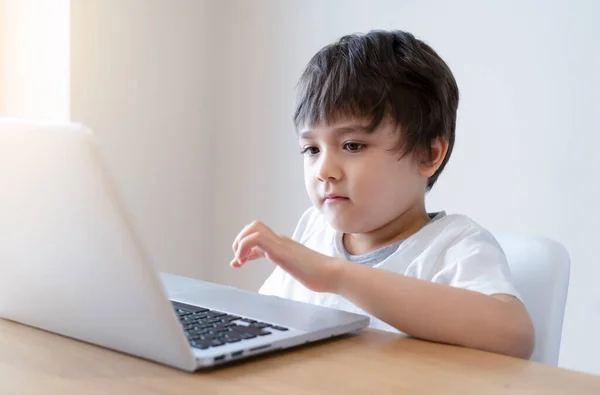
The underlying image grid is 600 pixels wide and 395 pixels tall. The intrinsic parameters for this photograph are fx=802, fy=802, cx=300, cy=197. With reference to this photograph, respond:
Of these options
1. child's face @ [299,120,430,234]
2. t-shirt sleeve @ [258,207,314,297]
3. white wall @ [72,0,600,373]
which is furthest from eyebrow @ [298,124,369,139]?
white wall @ [72,0,600,373]

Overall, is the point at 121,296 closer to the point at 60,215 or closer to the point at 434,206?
the point at 60,215

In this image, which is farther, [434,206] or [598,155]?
[434,206]

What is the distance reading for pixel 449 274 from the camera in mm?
999

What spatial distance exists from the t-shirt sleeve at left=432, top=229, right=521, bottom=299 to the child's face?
0.12 meters

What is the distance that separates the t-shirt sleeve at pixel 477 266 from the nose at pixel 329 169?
0.59 ft

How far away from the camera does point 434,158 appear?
119 centimetres

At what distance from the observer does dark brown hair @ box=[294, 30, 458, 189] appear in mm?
1116

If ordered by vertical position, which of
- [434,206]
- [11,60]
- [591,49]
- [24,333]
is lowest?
[434,206]

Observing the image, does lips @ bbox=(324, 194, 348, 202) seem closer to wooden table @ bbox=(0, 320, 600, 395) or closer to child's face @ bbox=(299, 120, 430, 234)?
child's face @ bbox=(299, 120, 430, 234)

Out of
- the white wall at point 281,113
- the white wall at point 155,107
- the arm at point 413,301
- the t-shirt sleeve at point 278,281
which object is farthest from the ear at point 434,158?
the white wall at point 155,107

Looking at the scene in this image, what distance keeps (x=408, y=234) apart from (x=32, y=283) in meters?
0.61

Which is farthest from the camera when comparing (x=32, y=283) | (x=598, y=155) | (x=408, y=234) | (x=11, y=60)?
(x=11, y=60)

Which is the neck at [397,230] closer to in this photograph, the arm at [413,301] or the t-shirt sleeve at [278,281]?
the t-shirt sleeve at [278,281]

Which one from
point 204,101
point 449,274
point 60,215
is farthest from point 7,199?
point 204,101
